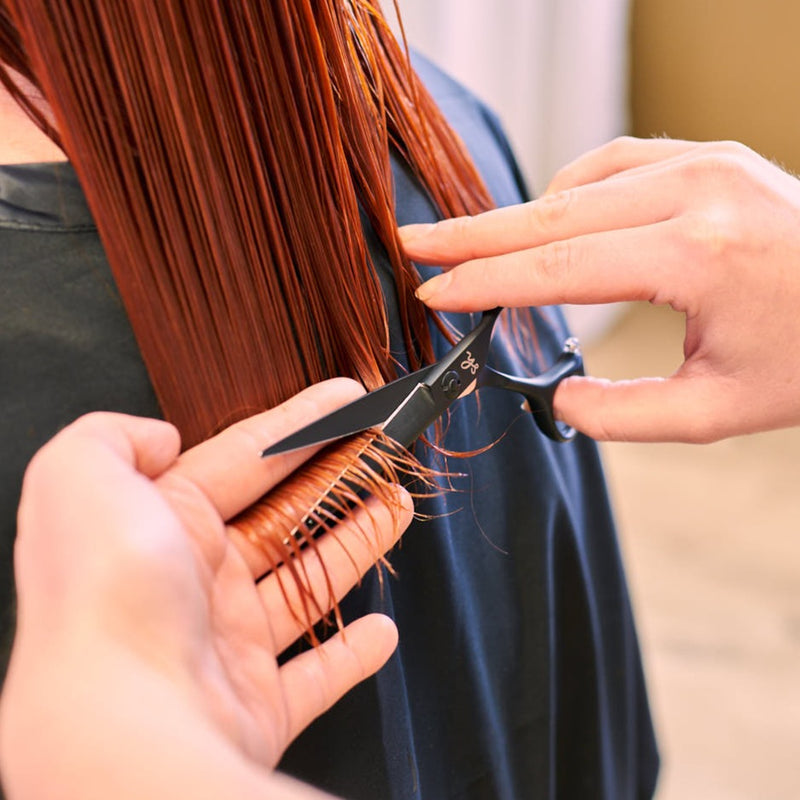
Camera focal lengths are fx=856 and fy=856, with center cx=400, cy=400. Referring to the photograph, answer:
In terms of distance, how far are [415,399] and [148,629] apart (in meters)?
0.21

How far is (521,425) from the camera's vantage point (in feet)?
2.18

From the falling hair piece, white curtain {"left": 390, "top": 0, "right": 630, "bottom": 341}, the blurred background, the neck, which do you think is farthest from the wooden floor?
the neck

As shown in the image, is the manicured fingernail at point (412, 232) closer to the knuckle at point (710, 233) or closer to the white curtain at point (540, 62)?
the knuckle at point (710, 233)

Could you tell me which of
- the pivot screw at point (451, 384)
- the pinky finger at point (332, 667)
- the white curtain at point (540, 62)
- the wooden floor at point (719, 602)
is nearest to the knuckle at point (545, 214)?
the pivot screw at point (451, 384)

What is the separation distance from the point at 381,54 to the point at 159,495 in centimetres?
33

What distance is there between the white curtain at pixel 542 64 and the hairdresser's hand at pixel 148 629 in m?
1.53

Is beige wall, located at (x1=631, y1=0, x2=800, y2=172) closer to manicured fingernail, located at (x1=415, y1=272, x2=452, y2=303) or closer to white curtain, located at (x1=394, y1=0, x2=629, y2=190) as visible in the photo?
white curtain, located at (x1=394, y1=0, x2=629, y2=190)

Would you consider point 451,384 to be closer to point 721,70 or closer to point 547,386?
point 547,386

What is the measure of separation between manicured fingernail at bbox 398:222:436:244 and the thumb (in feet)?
0.59

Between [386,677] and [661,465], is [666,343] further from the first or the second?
[386,677]

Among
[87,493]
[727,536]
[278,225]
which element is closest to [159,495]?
[87,493]

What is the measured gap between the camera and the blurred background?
1.49 metres

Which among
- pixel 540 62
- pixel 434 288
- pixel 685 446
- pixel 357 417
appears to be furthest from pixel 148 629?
pixel 540 62

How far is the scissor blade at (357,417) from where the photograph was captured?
446 millimetres
